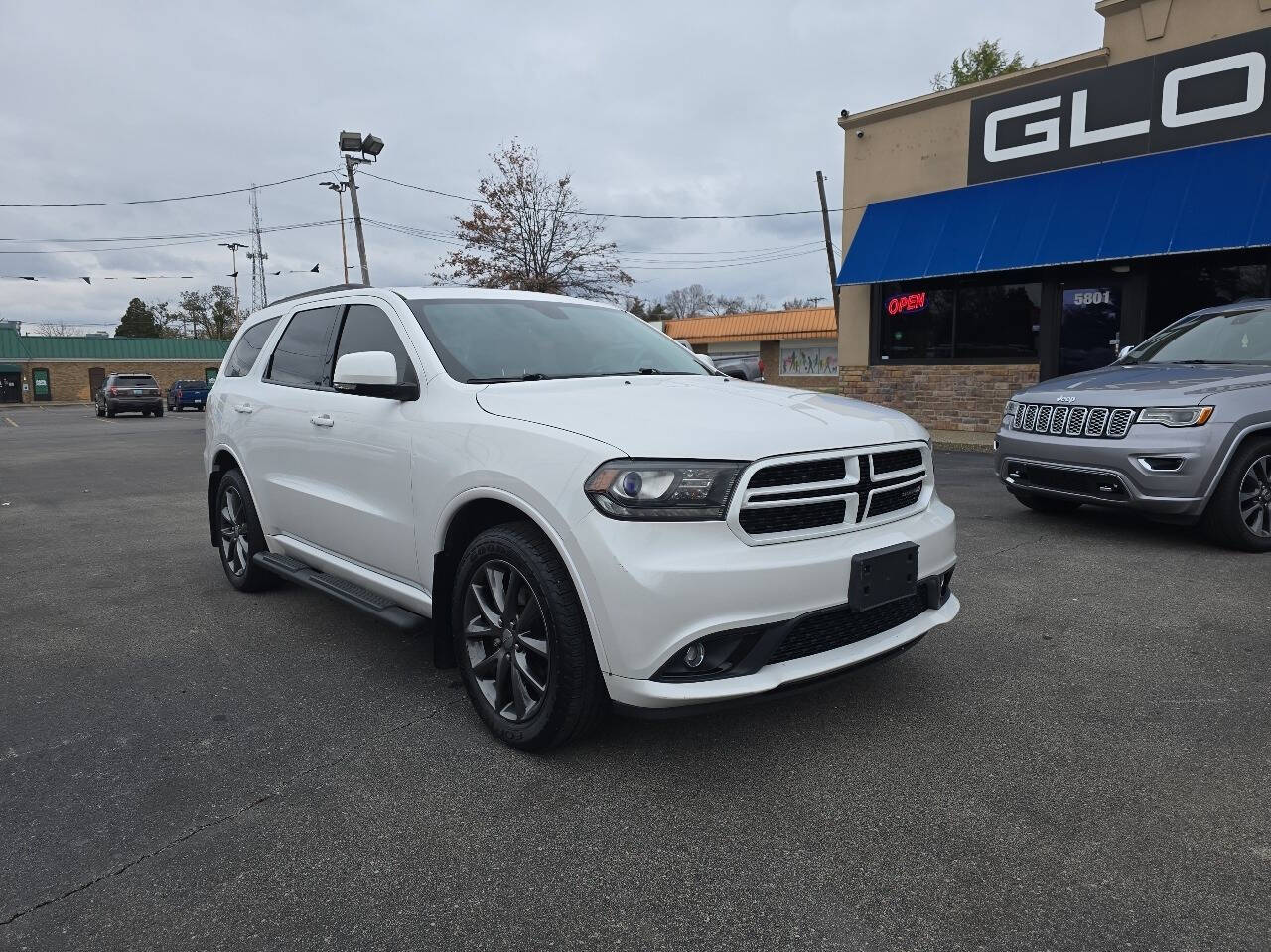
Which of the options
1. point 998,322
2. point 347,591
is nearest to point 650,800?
point 347,591

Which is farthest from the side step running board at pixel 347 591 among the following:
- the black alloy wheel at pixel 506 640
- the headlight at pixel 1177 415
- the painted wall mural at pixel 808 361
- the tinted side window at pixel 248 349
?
the painted wall mural at pixel 808 361

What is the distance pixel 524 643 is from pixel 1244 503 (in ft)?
17.5

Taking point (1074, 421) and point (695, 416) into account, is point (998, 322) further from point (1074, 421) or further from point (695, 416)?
point (695, 416)

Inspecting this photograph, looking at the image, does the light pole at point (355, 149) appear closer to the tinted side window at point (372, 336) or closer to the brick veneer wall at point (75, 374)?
the tinted side window at point (372, 336)

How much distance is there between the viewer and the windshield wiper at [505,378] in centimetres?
341

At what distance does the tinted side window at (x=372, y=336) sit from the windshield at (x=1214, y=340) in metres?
5.92

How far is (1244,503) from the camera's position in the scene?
5.77m

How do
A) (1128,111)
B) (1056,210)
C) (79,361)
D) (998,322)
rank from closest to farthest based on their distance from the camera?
(1128,111) < (1056,210) < (998,322) < (79,361)

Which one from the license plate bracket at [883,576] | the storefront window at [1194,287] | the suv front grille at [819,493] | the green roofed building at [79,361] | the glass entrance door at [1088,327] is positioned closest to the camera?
the suv front grille at [819,493]

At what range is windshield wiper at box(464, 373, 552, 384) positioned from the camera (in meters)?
3.41

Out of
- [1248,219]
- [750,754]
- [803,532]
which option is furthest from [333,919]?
[1248,219]

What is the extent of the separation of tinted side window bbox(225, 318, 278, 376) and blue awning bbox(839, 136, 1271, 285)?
448 inches

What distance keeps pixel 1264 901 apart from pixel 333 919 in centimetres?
234

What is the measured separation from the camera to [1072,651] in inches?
156
